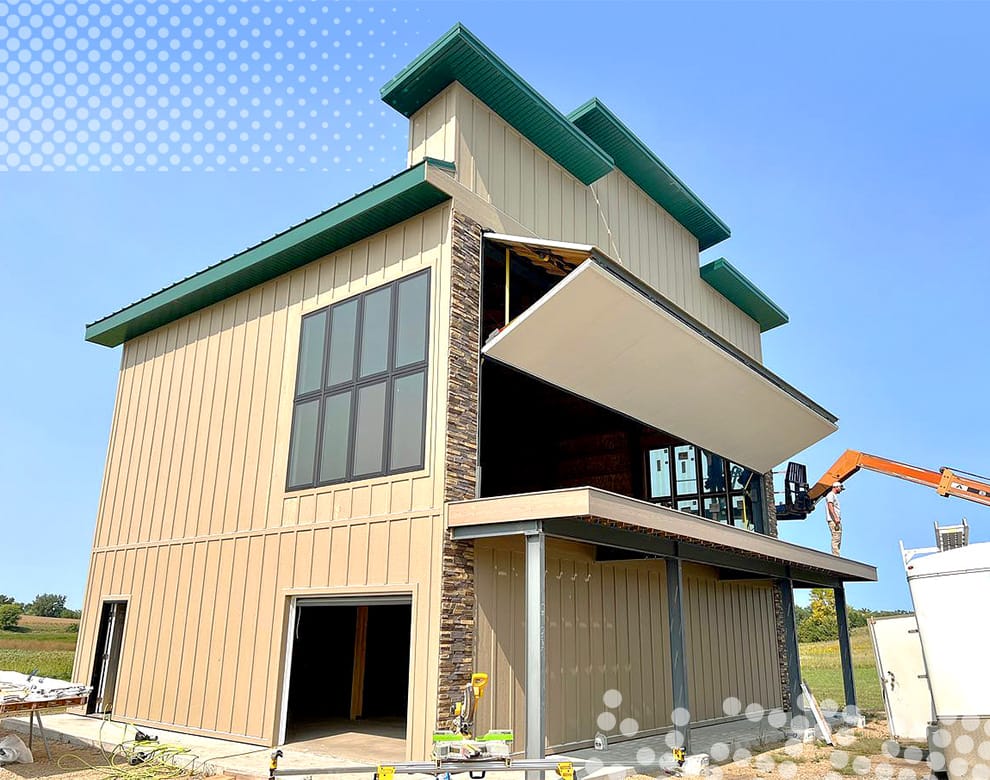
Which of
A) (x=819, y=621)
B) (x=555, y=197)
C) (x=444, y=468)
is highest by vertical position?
(x=555, y=197)

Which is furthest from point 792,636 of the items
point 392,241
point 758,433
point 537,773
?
point 392,241

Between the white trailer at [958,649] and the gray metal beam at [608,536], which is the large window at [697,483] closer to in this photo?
the gray metal beam at [608,536]

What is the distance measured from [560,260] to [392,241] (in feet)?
8.42

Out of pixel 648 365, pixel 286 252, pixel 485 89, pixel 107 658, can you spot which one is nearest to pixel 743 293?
pixel 648 365

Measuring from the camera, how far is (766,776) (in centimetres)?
895

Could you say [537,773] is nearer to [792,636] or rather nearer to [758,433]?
[792,636]

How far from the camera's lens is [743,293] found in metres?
18.3

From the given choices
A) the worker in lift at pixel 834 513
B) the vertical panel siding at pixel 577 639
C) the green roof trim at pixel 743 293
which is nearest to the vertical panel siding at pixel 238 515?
the vertical panel siding at pixel 577 639

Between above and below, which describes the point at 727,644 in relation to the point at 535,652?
below

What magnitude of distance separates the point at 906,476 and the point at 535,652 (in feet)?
→ 51.5

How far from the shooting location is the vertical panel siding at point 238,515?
386 inches

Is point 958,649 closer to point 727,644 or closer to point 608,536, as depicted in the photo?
point 608,536

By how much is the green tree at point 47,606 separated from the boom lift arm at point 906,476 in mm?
39872

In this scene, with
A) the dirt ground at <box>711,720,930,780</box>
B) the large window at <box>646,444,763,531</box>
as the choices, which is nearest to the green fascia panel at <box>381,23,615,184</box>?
the large window at <box>646,444,763,531</box>
